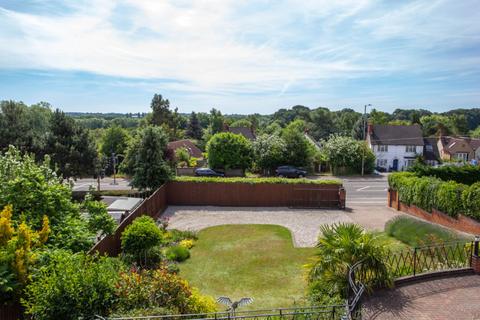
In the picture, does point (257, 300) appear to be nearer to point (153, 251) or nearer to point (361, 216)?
point (153, 251)

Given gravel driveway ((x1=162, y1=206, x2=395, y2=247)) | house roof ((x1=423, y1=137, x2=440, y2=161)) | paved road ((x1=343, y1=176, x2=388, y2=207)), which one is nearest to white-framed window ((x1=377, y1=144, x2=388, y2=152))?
house roof ((x1=423, y1=137, x2=440, y2=161))

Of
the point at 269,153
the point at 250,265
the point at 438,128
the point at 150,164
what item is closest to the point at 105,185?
the point at 150,164

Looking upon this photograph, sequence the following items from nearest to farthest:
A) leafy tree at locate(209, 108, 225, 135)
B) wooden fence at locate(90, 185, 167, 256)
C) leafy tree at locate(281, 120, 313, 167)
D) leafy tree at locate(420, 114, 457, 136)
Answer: wooden fence at locate(90, 185, 167, 256) < leafy tree at locate(281, 120, 313, 167) < leafy tree at locate(209, 108, 225, 135) < leafy tree at locate(420, 114, 457, 136)

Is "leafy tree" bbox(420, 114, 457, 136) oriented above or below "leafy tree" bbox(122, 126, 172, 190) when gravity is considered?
above

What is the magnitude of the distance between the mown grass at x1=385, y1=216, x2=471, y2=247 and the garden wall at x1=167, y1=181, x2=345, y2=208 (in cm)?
589

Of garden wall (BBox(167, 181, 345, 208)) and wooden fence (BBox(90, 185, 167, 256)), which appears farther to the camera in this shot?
garden wall (BBox(167, 181, 345, 208))

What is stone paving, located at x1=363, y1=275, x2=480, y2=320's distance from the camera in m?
8.05

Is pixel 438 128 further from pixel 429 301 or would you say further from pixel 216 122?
pixel 429 301

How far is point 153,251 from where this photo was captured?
41.7 ft

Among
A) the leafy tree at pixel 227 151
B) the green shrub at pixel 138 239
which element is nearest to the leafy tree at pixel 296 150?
the leafy tree at pixel 227 151

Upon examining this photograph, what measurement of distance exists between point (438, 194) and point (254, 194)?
1073cm

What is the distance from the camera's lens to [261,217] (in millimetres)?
20109

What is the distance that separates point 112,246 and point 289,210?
40.3 feet

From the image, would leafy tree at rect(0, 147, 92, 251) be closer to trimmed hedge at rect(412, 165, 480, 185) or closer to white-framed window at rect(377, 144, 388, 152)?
trimmed hedge at rect(412, 165, 480, 185)
